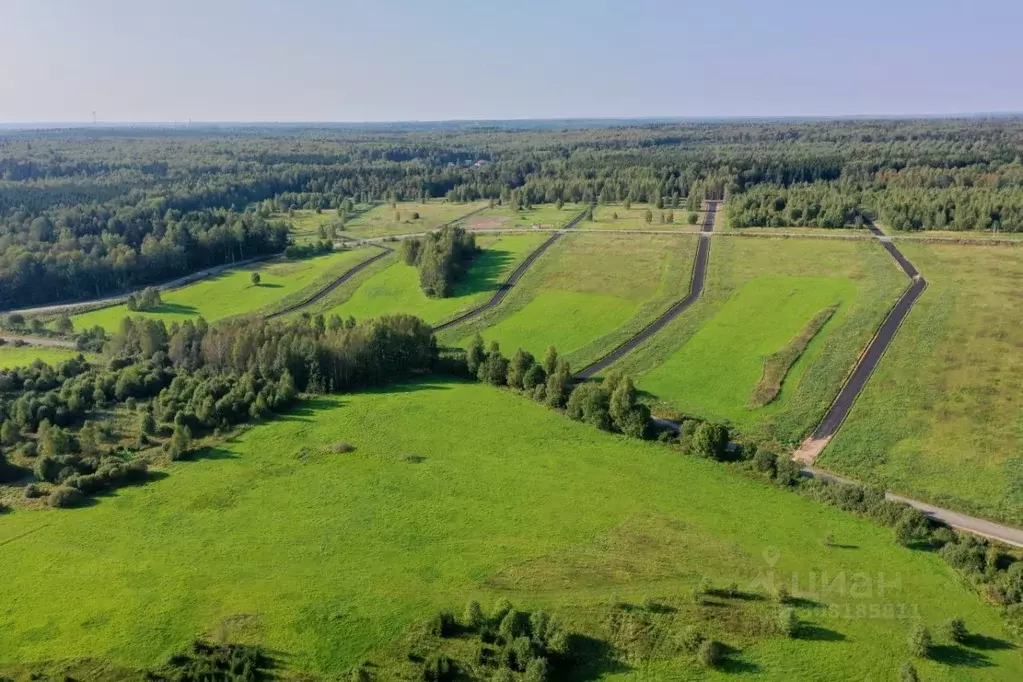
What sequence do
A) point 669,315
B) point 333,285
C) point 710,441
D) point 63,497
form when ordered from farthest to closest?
point 333,285 → point 669,315 → point 710,441 → point 63,497

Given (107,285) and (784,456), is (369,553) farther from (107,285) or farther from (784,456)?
(107,285)

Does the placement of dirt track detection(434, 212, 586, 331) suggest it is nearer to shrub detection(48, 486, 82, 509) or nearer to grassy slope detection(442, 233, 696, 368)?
grassy slope detection(442, 233, 696, 368)

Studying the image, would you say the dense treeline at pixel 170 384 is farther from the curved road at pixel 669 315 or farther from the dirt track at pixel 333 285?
the dirt track at pixel 333 285

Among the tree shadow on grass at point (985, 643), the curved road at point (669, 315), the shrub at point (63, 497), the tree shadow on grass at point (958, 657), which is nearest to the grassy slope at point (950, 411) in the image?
the tree shadow on grass at point (985, 643)

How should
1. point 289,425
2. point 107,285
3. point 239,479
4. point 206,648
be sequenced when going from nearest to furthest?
point 206,648
point 239,479
point 289,425
point 107,285

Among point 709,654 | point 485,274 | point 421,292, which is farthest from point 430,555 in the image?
point 485,274

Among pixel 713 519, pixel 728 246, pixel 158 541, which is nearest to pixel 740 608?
pixel 713 519

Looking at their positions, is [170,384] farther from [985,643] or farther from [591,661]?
[985,643]
